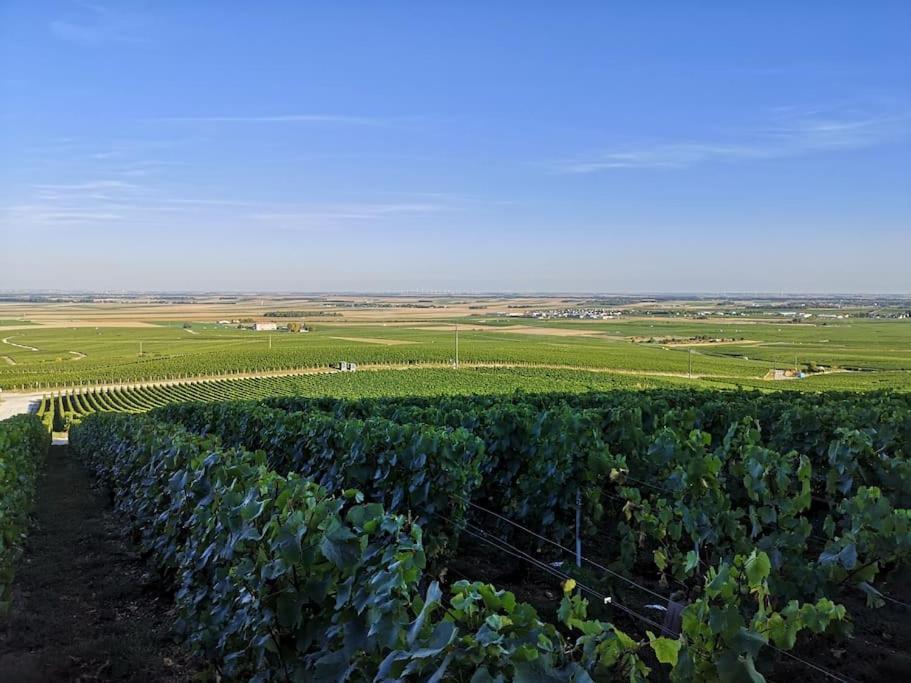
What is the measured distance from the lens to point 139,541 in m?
8.55

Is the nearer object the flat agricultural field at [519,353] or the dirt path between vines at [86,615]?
the dirt path between vines at [86,615]

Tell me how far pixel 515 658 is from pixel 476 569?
18.9ft

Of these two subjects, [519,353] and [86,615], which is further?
[519,353]

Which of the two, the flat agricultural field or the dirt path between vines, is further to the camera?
the flat agricultural field

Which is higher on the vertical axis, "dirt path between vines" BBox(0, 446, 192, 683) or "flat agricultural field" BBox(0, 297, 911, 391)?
"dirt path between vines" BBox(0, 446, 192, 683)

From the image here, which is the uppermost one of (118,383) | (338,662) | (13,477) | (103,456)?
(338,662)

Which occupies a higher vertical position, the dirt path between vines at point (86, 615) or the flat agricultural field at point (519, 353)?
the dirt path between vines at point (86, 615)

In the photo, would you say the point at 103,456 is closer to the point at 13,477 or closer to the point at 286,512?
the point at 13,477

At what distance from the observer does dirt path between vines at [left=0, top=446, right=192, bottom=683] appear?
207 inches

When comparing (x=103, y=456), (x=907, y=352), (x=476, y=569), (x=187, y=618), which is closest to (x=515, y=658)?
(x=187, y=618)

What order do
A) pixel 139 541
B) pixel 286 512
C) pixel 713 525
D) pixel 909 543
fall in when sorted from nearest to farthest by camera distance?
pixel 286 512, pixel 909 543, pixel 713 525, pixel 139 541

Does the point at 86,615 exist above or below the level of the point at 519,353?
above

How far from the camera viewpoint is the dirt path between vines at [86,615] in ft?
17.3

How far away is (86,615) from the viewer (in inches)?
261
